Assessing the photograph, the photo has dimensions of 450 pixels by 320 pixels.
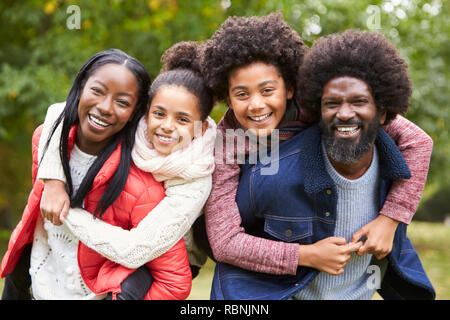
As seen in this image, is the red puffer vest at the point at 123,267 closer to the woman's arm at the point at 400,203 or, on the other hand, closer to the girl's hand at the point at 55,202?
the girl's hand at the point at 55,202

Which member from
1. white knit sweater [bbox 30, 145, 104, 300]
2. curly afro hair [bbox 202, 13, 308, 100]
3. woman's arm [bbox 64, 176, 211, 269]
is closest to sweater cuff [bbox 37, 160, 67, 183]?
white knit sweater [bbox 30, 145, 104, 300]

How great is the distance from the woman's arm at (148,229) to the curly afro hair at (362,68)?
83 centimetres

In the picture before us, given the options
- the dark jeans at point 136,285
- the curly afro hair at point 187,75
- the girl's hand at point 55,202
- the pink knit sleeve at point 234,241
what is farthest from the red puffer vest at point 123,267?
the curly afro hair at point 187,75

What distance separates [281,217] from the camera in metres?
2.79

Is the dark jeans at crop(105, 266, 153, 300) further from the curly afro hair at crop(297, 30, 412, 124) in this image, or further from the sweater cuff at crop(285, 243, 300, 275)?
the curly afro hair at crop(297, 30, 412, 124)

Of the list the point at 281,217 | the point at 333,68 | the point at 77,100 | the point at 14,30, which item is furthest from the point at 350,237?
the point at 14,30

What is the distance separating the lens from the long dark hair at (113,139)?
2771mm

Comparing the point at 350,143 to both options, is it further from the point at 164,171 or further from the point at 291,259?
the point at 164,171

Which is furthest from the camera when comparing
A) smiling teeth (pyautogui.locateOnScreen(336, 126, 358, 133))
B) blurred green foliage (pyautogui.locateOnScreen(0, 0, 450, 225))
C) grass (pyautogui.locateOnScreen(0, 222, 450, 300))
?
grass (pyautogui.locateOnScreen(0, 222, 450, 300))

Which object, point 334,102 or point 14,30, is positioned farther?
point 14,30

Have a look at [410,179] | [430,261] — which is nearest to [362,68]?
[410,179]

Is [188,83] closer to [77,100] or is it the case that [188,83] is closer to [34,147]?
[77,100]

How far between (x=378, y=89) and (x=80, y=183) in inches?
68.7

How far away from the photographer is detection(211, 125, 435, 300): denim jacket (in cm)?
277
